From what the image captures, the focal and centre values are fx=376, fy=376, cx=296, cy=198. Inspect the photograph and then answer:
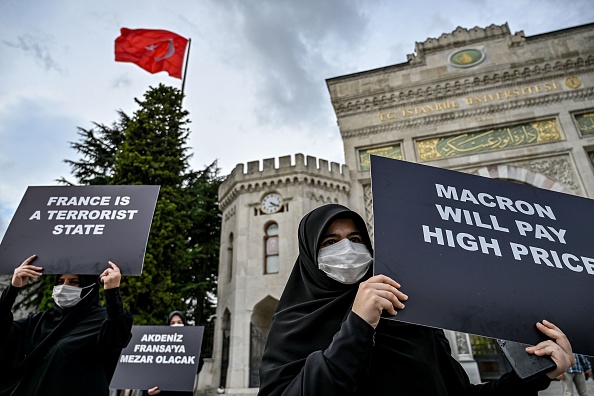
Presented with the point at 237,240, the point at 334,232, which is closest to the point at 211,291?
the point at 237,240

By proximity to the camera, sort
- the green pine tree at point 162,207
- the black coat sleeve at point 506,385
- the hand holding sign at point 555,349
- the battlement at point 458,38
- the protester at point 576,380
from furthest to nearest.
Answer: the battlement at point 458,38, the green pine tree at point 162,207, the protester at point 576,380, the black coat sleeve at point 506,385, the hand holding sign at point 555,349

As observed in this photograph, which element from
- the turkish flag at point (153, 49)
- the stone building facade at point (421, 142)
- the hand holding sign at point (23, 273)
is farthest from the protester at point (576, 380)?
the turkish flag at point (153, 49)

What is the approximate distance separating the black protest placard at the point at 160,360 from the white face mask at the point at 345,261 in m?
4.26

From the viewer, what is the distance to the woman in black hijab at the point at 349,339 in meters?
1.27

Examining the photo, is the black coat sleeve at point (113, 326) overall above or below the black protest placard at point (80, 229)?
below

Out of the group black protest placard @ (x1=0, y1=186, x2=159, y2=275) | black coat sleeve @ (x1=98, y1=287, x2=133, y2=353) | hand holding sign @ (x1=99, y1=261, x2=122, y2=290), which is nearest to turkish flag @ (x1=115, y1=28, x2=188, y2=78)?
black protest placard @ (x1=0, y1=186, x2=159, y2=275)

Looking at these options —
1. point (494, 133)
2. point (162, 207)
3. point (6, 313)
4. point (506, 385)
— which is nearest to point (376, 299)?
point (506, 385)

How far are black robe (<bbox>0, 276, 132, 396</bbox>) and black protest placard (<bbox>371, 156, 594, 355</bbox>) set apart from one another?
201cm

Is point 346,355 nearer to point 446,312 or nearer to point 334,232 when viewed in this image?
point 446,312

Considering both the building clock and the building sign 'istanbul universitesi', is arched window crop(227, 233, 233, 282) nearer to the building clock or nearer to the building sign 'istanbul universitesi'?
the building clock

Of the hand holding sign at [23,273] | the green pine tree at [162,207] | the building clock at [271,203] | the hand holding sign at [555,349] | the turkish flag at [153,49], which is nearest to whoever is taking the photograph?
the hand holding sign at [555,349]

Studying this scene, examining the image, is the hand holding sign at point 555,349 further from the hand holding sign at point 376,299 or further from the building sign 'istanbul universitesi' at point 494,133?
the building sign 'istanbul universitesi' at point 494,133

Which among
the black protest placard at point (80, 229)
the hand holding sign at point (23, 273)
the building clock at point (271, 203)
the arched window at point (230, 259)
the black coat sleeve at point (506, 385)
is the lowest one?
the black coat sleeve at point (506, 385)

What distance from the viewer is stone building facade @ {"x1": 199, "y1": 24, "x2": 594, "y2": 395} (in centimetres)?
1280
